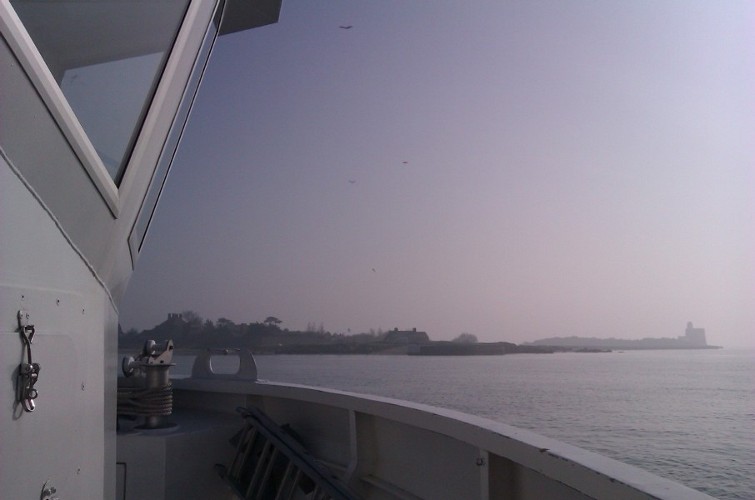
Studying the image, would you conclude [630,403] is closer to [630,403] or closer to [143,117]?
[630,403]

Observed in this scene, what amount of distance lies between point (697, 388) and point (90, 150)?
32.9 meters

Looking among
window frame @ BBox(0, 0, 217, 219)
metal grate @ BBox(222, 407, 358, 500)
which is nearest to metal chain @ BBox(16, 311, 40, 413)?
window frame @ BBox(0, 0, 217, 219)

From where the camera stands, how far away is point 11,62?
0.95m

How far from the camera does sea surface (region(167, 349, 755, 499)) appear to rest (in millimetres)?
11211

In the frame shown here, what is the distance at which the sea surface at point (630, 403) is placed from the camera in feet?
36.8

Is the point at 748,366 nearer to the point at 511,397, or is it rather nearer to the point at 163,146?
the point at 511,397

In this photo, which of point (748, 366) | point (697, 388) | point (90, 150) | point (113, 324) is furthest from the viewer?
point (748, 366)

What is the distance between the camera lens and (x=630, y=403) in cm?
2727

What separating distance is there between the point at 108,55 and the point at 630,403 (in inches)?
1144

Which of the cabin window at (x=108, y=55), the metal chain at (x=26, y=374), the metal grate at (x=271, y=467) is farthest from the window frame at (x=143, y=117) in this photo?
the metal grate at (x=271, y=467)

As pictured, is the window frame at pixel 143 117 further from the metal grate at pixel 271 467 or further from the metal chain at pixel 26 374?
the metal grate at pixel 271 467

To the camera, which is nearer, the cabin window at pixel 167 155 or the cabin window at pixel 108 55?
the cabin window at pixel 108 55

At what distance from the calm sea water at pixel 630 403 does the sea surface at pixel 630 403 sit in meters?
0.04

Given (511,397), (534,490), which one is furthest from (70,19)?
(511,397)
